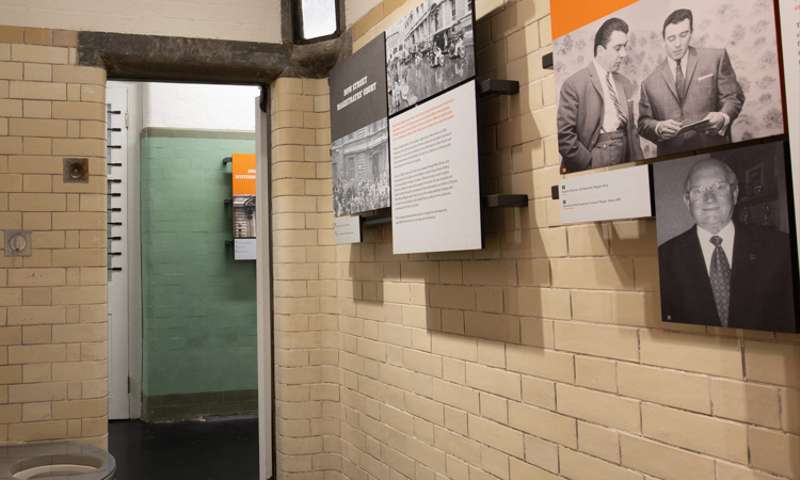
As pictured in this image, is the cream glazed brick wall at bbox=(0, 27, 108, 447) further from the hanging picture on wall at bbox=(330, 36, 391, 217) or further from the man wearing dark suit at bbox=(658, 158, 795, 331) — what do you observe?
the man wearing dark suit at bbox=(658, 158, 795, 331)

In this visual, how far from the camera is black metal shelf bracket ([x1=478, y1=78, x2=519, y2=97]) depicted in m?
2.45

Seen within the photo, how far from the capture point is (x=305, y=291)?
161 inches

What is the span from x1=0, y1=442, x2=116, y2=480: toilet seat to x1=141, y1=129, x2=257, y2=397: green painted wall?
→ 3052 millimetres

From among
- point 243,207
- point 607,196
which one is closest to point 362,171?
point 607,196

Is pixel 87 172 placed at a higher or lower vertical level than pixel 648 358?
higher

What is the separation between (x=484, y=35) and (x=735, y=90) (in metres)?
1.28

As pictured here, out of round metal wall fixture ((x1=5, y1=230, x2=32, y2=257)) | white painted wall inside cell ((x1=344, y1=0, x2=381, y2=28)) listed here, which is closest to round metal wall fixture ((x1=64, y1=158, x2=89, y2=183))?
round metal wall fixture ((x1=5, y1=230, x2=32, y2=257))

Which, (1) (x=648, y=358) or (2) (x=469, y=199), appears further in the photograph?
(2) (x=469, y=199)

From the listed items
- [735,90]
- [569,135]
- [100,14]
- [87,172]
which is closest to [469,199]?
[569,135]

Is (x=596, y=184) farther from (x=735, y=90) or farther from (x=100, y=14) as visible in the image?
(x=100, y=14)

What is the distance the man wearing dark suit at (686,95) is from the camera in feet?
5.32

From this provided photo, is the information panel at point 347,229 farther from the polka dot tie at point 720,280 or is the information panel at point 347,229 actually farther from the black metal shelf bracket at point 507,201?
the polka dot tie at point 720,280

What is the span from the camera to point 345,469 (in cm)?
399

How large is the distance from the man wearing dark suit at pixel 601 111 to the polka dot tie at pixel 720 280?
1.15 feet
